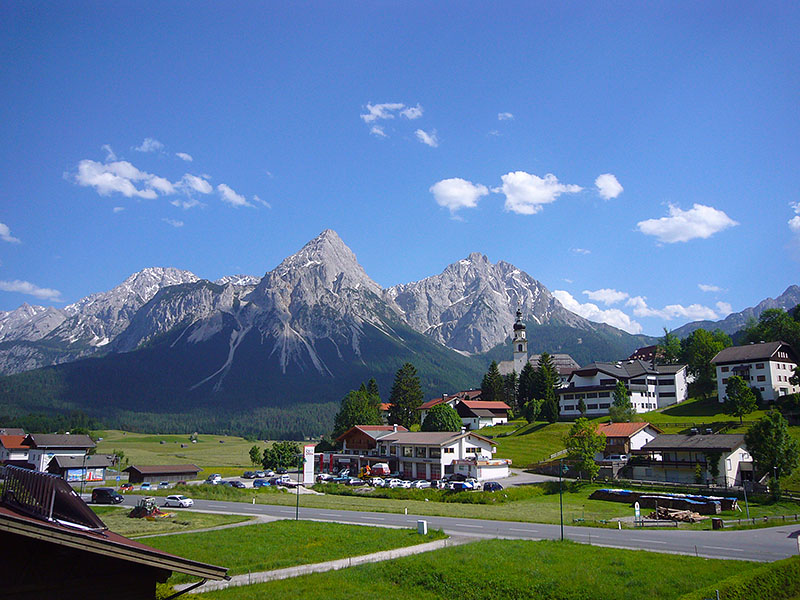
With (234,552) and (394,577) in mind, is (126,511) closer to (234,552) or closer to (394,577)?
(234,552)

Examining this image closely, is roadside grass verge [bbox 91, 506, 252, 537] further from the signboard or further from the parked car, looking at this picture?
the signboard

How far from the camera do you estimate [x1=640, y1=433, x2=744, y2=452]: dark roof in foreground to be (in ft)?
212

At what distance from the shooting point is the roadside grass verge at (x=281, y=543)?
31.2m

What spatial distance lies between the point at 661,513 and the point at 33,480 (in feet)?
163

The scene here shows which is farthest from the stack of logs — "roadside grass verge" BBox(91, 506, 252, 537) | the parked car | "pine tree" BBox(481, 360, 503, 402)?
"pine tree" BBox(481, 360, 503, 402)

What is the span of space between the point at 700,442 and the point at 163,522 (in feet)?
198

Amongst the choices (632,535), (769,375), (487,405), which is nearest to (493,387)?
(487,405)

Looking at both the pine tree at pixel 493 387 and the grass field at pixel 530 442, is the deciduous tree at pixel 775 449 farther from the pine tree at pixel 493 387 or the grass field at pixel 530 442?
the pine tree at pixel 493 387

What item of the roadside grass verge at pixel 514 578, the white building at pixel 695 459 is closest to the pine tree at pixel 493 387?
the white building at pixel 695 459

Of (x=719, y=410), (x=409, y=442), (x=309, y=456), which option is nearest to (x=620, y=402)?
(x=719, y=410)

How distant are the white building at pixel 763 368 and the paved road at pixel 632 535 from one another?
178 ft

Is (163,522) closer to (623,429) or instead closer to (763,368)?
(623,429)

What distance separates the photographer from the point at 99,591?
8500mm

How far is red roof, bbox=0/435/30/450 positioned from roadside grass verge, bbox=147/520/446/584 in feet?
297
